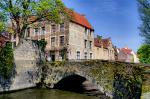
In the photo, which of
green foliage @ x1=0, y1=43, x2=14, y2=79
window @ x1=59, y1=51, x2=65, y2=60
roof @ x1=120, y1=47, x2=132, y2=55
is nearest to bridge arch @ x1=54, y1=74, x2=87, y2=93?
green foliage @ x1=0, y1=43, x2=14, y2=79

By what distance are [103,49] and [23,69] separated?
28.1 m

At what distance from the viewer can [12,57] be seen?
26.6 m

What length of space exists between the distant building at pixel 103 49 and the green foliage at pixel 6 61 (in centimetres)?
2504

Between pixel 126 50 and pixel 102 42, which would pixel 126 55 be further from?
pixel 102 42

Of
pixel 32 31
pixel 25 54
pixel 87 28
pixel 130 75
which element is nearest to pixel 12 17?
pixel 25 54

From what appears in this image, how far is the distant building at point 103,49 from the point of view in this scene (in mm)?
50847

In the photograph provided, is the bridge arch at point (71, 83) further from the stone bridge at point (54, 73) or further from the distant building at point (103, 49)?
the distant building at point (103, 49)

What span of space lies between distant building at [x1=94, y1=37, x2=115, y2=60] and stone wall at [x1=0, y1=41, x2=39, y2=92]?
21.6 metres

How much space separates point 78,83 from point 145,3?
14.3m

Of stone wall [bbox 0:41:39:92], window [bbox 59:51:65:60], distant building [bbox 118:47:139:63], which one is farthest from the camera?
distant building [bbox 118:47:139:63]

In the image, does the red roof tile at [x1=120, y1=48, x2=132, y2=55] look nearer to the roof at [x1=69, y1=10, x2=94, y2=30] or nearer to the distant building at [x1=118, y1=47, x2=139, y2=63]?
the distant building at [x1=118, y1=47, x2=139, y2=63]

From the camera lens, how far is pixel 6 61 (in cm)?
2548

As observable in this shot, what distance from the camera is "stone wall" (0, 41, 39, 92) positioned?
84.6 ft

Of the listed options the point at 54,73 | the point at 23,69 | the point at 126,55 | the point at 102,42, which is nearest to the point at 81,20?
the point at 102,42
